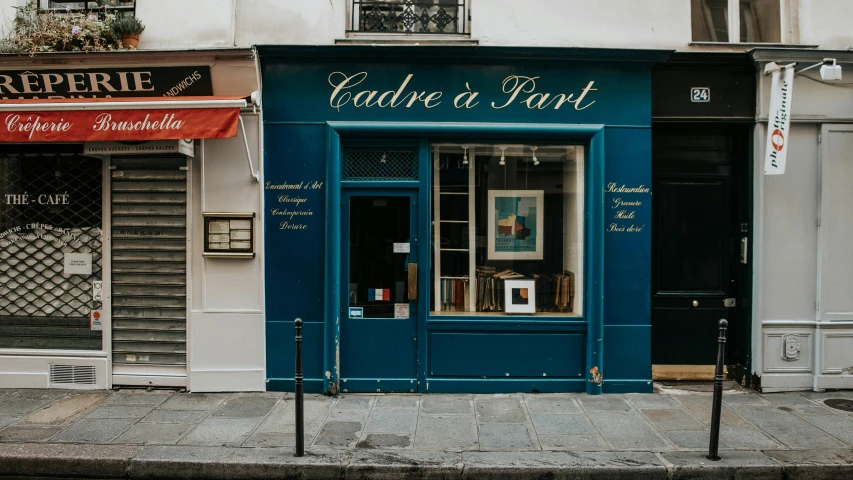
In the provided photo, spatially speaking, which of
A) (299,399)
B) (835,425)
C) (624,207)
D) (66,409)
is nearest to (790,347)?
(835,425)

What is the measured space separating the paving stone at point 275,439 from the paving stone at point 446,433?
1.06 m

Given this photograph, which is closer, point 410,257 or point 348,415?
point 348,415

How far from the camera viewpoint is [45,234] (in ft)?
25.9

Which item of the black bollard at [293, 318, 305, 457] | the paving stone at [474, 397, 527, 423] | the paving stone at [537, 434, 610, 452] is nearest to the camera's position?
the black bollard at [293, 318, 305, 457]

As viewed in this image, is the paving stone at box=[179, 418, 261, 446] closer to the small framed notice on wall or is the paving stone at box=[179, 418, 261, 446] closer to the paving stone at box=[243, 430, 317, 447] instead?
the paving stone at box=[243, 430, 317, 447]

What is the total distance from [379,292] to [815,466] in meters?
4.74

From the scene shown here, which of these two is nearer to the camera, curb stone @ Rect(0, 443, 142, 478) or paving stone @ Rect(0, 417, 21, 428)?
curb stone @ Rect(0, 443, 142, 478)

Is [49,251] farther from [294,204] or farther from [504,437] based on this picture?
[504,437]

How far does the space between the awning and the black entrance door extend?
5375mm

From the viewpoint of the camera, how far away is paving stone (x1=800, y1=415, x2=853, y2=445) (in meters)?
6.09

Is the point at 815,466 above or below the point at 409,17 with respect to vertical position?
below

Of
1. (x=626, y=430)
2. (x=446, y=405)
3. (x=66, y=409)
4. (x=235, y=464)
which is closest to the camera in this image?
(x=235, y=464)

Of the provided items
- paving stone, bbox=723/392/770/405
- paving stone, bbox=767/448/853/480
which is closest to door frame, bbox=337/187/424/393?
paving stone, bbox=723/392/770/405

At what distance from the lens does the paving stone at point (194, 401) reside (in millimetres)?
6977
